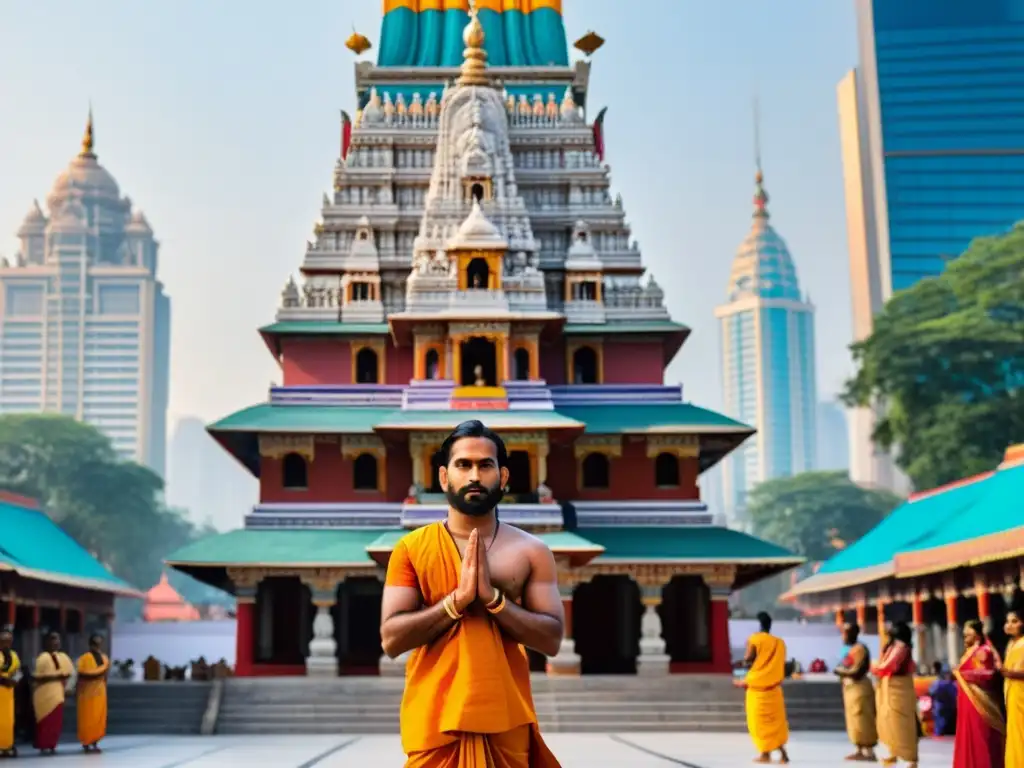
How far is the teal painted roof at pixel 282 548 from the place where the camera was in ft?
106

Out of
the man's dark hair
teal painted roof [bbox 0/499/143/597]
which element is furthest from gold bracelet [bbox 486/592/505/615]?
teal painted roof [bbox 0/499/143/597]

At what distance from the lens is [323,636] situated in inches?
1280

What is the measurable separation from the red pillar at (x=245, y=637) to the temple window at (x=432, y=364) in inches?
276

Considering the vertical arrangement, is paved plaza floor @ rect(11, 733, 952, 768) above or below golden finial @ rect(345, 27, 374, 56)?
→ below

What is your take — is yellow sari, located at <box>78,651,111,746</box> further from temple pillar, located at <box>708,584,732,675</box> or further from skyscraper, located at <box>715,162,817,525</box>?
skyscraper, located at <box>715,162,817,525</box>

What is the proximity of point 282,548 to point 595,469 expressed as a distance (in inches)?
318

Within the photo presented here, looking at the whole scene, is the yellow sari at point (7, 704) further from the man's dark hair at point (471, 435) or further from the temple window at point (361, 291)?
the temple window at point (361, 291)

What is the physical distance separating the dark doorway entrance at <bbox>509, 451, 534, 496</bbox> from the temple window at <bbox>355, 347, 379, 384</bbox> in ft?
16.9

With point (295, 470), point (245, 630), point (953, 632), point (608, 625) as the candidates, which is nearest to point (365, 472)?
point (295, 470)

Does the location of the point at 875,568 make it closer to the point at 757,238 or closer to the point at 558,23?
the point at 558,23

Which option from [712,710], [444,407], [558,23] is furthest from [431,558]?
[558,23]

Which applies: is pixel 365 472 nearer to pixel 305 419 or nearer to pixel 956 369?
pixel 305 419

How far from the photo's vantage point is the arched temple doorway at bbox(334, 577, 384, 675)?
35.4 m

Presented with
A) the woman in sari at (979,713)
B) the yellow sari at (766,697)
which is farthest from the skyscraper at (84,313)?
the woman in sari at (979,713)
